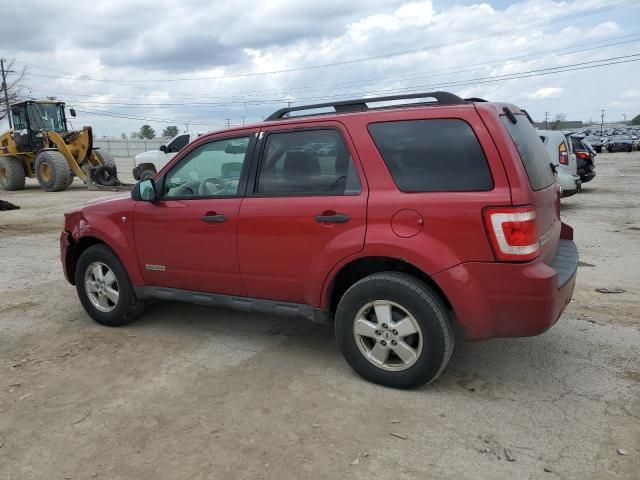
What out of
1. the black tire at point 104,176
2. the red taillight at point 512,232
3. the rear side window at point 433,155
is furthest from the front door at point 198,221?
the black tire at point 104,176

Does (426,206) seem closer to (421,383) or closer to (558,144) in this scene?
(421,383)

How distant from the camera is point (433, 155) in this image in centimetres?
327

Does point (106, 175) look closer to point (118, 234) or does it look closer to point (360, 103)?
point (118, 234)

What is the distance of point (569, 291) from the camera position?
3.49 meters

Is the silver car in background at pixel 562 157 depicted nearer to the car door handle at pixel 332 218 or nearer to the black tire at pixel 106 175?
the car door handle at pixel 332 218

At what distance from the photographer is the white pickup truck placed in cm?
1675

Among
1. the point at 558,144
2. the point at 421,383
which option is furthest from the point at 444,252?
the point at 558,144

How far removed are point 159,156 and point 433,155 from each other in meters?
15.8

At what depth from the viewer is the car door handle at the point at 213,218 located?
399 centimetres

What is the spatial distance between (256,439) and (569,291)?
2.19m

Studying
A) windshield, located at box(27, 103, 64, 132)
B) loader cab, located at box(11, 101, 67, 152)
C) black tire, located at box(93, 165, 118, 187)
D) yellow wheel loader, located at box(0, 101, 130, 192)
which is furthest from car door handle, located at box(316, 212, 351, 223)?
windshield, located at box(27, 103, 64, 132)

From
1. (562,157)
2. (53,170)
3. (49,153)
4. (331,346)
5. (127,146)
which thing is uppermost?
(127,146)

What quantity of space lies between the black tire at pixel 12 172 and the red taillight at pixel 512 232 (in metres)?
20.7

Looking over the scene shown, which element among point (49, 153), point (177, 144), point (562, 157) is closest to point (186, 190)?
point (562, 157)
